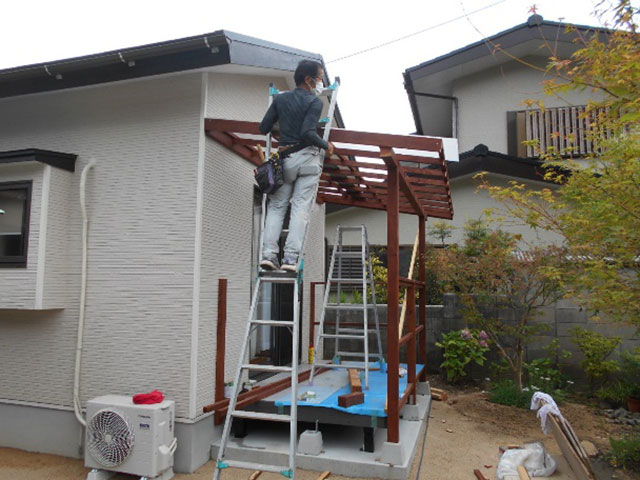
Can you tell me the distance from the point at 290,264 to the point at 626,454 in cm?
331

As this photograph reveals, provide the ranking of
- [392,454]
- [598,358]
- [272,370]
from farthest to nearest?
[598,358], [392,454], [272,370]

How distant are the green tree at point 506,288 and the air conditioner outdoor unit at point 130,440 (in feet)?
13.2

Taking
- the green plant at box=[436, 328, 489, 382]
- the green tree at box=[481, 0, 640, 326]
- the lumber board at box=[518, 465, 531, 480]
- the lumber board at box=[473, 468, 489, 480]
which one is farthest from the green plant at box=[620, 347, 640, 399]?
the lumber board at box=[473, 468, 489, 480]

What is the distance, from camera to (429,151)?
12.0 feet

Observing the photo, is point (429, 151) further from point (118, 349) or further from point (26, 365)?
point (26, 365)

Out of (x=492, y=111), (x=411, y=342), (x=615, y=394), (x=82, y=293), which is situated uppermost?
(x=492, y=111)

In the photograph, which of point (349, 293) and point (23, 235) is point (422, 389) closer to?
point (349, 293)

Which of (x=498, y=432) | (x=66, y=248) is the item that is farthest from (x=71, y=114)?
(x=498, y=432)

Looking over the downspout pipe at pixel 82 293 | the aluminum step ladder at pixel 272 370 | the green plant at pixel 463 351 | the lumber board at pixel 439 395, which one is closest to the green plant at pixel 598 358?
the green plant at pixel 463 351

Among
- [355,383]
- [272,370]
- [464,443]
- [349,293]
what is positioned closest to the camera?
[272,370]

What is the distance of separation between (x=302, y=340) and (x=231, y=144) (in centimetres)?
298

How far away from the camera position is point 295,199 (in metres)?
3.43

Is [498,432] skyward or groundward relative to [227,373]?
groundward

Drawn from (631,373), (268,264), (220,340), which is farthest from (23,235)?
(631,373)
